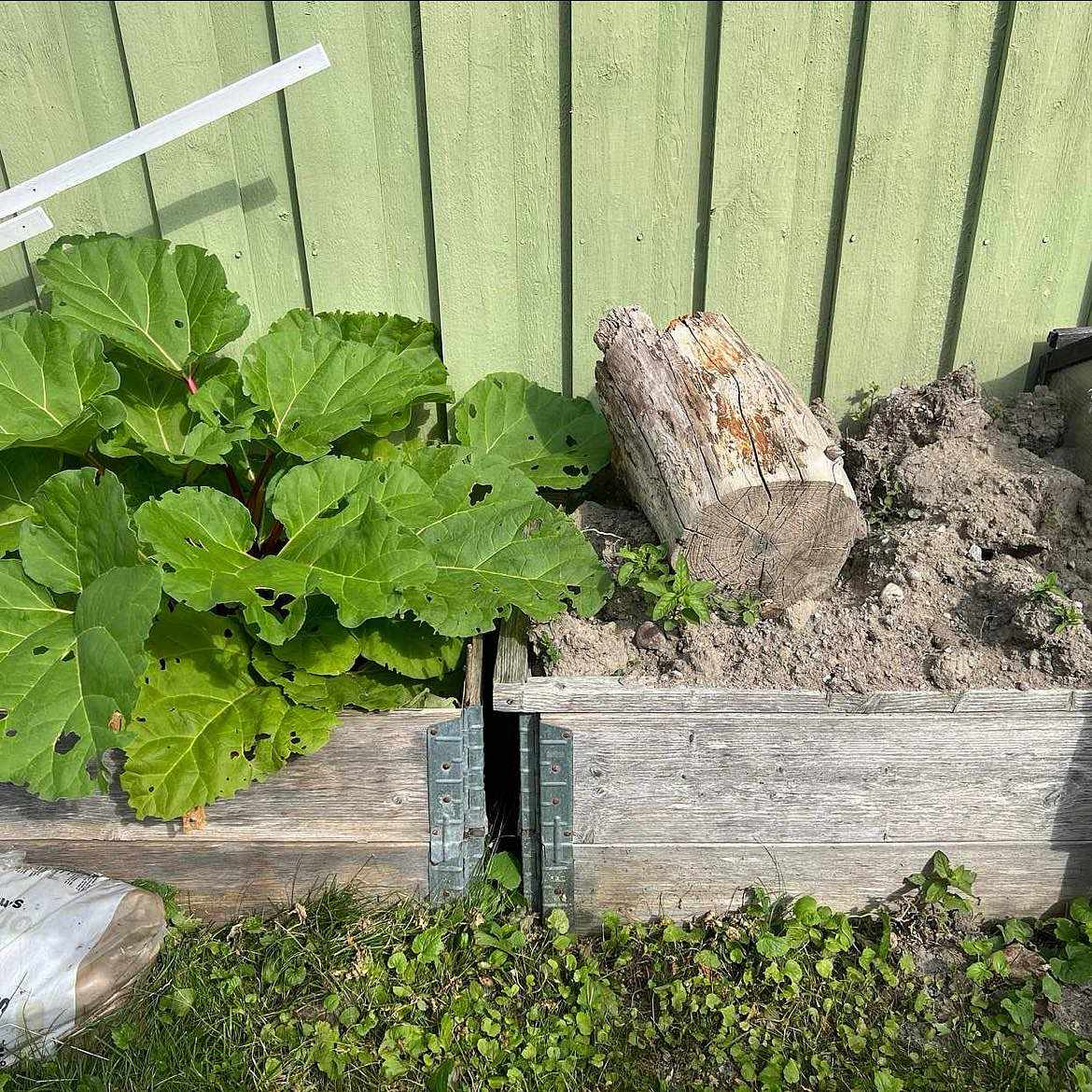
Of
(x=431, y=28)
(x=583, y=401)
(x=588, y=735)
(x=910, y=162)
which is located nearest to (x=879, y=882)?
(x=588, y=735)

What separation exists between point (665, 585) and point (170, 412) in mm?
1364

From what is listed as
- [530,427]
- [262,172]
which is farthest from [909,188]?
[262,172]

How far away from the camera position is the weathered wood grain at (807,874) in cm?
206

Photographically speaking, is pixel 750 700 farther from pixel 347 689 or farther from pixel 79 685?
pixel 79 685

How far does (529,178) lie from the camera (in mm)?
2428

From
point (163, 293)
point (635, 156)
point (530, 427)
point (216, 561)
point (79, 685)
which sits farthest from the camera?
point (530, 427)

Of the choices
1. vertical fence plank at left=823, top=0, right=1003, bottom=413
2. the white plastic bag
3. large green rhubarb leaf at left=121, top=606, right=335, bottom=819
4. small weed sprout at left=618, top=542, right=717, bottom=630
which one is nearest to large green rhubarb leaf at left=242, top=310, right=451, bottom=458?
large green rhubarb leaf at left=121, top=606, right=335, bottom=819

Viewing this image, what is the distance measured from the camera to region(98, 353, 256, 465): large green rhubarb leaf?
2.12m

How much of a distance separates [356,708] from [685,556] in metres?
0.82

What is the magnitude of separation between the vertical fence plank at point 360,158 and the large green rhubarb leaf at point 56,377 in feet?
2.34

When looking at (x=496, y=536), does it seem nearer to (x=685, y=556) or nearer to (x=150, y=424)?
(x=685, y=556)

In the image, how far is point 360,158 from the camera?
2404 mm

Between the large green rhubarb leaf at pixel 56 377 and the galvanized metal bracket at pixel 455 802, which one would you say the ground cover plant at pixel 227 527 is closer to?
the large green rhubarb leaf at pixel 56 377

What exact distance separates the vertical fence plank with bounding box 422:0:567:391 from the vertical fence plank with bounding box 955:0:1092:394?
1.16 metres
